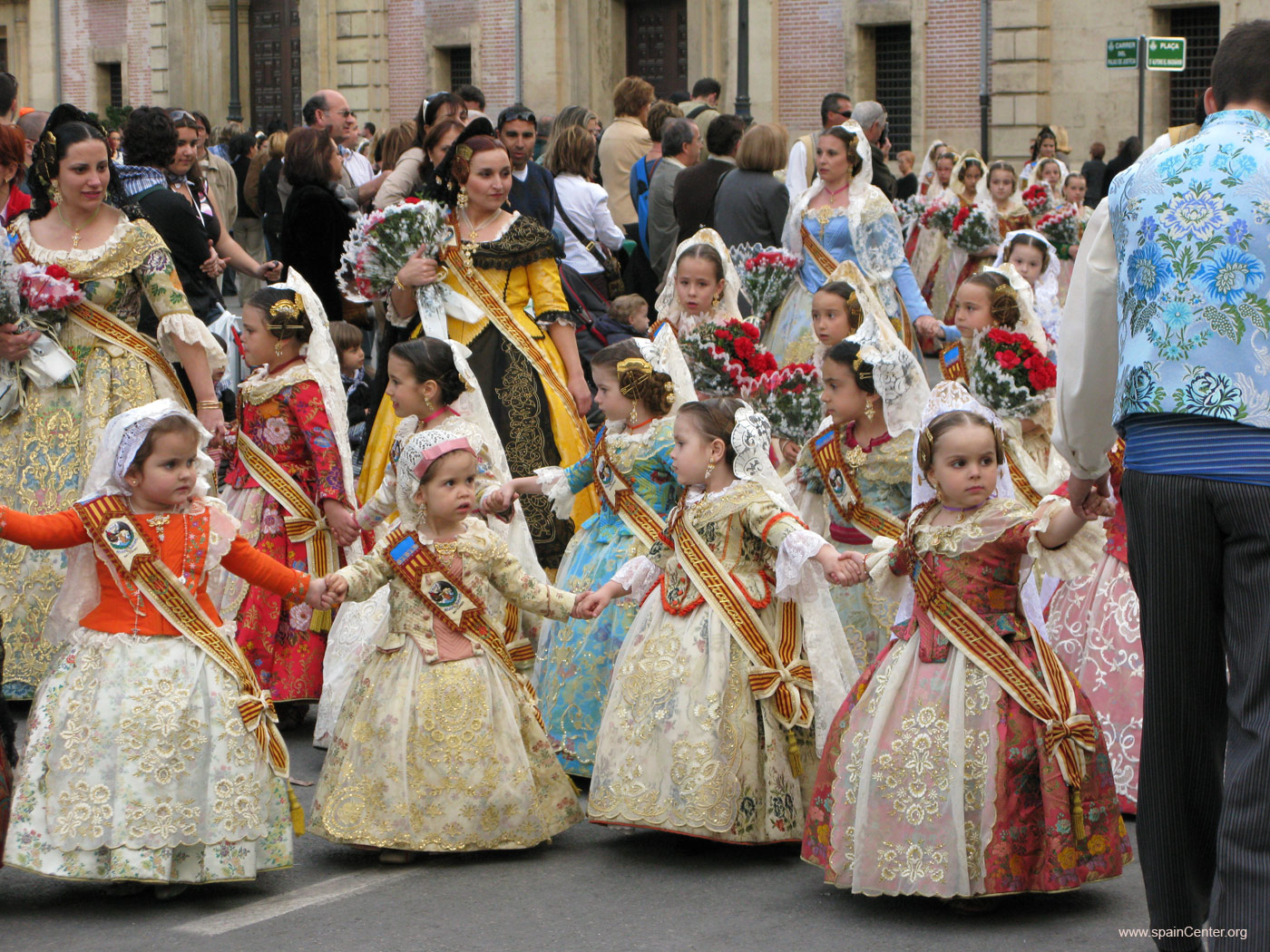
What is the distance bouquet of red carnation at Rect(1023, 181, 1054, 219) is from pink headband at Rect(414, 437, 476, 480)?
11181mm

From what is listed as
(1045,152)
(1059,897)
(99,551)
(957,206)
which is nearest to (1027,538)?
(1059,897)

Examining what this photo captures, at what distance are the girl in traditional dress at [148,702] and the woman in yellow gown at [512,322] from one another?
2.30 metres

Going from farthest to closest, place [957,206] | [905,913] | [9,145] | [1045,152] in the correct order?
1. [1045,152]
2. [957,206]
3. [9,145]
4. [905,913]

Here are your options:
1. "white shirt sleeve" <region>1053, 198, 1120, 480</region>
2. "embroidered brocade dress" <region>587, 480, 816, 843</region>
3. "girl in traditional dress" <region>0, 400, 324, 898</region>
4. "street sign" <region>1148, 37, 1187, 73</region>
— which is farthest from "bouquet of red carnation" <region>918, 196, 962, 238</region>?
"white shirt sleeve" <region>1053, 198, 1120, 480</region>

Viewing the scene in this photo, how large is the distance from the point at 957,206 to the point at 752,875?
9.52 meters

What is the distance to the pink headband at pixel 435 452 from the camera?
17.0ft

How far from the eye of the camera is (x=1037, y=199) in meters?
15.5

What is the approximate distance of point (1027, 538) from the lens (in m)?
4.67

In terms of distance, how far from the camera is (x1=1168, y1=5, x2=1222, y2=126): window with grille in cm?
2245

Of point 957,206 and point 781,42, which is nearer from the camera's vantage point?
point 957,206

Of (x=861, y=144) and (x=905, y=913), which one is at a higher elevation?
(x=861, y=144)

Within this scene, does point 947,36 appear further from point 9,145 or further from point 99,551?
point 99,551

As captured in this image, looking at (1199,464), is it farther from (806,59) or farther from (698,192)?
(806,59)

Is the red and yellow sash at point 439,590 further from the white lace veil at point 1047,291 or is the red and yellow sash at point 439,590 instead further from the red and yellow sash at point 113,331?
the white lace veil at point 1047,291
